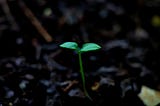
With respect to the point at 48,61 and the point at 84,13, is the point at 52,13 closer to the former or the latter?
the point at 84,13

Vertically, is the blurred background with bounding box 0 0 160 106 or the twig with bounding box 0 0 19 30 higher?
the twig with bounding box 0 0 19 30

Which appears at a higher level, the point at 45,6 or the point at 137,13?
the point at 45,6

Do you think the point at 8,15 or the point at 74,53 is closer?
the point at 74,53

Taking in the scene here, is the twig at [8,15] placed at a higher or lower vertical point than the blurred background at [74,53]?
higher

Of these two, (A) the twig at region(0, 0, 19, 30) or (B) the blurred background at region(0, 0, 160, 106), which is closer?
(B) the blurred background at region(0, 0, 160, 106)

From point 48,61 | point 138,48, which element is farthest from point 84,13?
point 48,61

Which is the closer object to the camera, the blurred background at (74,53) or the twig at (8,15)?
the blurred background at (74,53)

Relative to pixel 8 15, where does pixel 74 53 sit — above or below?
below

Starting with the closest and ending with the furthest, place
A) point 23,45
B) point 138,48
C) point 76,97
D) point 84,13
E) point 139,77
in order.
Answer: point 76,97 → point 139,77 → point 23,45 → point 138,48 → point 84,13
